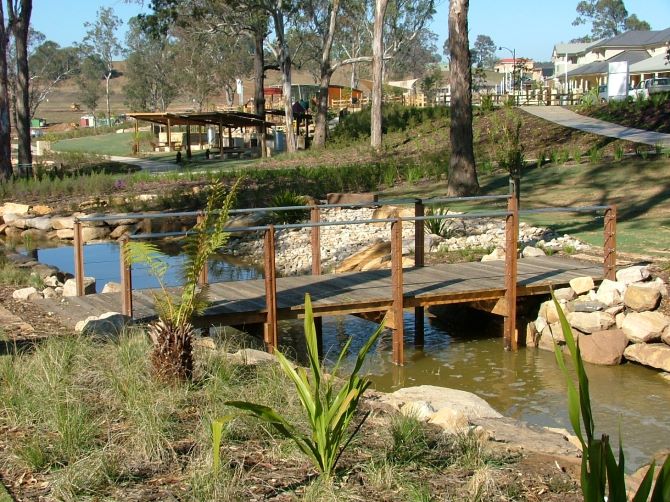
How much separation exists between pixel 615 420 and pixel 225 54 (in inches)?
2685

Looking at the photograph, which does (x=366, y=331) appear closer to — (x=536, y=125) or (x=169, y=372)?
(x=169, y=372)

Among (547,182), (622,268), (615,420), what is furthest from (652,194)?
(615,420)

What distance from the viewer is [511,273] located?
38.2ft

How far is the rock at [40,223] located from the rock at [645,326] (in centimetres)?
1774

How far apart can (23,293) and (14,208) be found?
16.5 metres

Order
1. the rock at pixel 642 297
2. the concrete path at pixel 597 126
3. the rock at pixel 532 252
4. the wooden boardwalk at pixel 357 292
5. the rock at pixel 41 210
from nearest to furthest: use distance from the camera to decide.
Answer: the wooden boardwalk at pixel 357 292, the rock at pixel 642 297, the rock at pixel 532 252, the rock at pixel 41 210, the concrete path at pixel 597 126

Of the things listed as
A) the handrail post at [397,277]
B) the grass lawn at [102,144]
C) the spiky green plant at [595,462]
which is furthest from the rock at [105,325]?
the grass lawn at [102,144]

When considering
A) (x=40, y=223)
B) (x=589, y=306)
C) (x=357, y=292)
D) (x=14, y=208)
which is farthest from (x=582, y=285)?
(x=14, y=208)

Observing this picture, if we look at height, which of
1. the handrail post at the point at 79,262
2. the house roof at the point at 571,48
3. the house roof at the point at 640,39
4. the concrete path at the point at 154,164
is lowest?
the handrail post at the point at 79,262

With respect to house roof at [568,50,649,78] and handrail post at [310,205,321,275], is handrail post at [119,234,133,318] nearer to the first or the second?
handrail post at [310,205,321,275]

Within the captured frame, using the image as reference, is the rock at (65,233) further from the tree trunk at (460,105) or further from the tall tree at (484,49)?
the tall tree at (484,49)

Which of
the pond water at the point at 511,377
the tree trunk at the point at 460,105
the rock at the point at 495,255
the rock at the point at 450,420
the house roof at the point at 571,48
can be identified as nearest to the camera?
the rock at the point at 450,420

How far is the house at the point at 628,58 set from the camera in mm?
61656

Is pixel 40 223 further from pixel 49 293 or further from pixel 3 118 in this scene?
pixel 49 293
